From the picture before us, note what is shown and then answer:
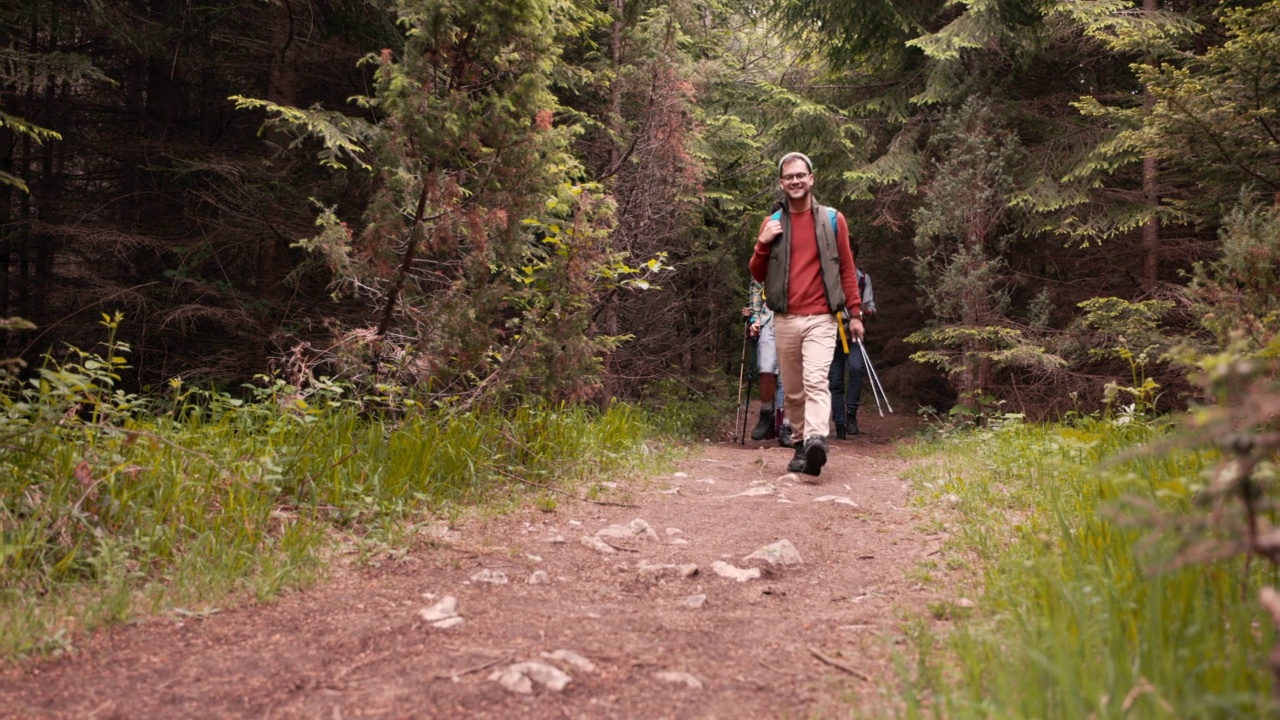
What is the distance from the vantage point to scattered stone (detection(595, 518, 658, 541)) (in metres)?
4.25

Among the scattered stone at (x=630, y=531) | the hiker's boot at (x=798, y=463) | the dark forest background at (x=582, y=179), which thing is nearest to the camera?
the scattered stone at (x=630, y=531)

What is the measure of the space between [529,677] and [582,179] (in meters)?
7.59

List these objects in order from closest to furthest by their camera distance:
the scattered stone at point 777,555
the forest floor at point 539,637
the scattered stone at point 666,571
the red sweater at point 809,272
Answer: the forest floor at point 539,637, the scattered stone at point 666,571, the scattered stone at point 777,555, the red sweater at point 809,272

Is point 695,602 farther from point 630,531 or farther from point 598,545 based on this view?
point 630,531

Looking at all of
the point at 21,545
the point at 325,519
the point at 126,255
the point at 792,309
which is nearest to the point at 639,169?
the point at 792,309

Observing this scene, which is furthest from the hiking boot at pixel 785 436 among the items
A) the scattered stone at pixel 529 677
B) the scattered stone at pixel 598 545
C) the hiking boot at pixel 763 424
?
the scattered stone at pixel 529 677

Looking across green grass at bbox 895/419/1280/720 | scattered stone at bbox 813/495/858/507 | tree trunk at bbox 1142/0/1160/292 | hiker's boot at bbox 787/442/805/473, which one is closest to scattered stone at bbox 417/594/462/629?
green grass at bbox 895/419/1280/720

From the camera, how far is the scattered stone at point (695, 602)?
3.05 m

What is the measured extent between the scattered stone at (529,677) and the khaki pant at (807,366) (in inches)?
160

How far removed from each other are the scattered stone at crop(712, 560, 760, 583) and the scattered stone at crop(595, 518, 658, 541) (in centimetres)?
69

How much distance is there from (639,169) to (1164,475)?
673 cm

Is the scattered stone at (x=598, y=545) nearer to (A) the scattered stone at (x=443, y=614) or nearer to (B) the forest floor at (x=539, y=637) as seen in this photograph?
(B) the forest floor at (x=539, y=637)

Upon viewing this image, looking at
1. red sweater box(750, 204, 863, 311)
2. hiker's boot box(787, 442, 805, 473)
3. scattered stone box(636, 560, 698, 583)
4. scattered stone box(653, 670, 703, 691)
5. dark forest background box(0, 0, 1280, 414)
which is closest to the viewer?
scattered stone box(653, 670, 703, 691)

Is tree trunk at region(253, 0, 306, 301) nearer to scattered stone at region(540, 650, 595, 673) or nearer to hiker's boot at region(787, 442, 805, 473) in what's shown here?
hiker's boot at region(787, 442, 805, 473)
